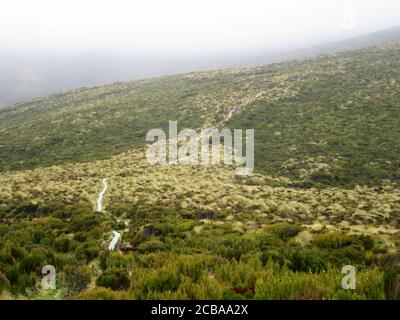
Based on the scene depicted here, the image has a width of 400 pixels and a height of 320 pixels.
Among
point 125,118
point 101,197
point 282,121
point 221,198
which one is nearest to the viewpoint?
point 221,198

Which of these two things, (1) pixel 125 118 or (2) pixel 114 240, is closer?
(2) pixel 114 240

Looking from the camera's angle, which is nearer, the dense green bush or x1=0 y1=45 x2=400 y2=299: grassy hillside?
x1=0 y1=45 x2=400 y2=299: grassy hillside

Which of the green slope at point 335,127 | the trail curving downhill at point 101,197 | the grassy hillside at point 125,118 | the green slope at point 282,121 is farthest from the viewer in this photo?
the grassy hillside at point 125,118

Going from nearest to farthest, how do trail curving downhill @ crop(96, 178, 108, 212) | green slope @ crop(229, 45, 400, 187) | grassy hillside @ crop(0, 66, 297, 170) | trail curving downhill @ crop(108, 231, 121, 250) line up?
trail curving downhill @ crop(108, 231, 121, 250) < trail curving downhill @ crop(96, 178, 108, 212) < green slope @ crop(229, 45, 400, 187) < grassy hillside @ crop(0, 66, 297, 170)

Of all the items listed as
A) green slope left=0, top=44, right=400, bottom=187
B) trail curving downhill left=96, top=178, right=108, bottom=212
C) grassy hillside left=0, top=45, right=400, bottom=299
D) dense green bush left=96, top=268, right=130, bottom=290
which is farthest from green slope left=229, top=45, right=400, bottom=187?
dense green bush left=96, top=268, right=130, bottom=290

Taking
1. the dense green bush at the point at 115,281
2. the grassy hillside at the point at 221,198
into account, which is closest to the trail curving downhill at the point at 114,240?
the grassy hillside at the point at 221,198

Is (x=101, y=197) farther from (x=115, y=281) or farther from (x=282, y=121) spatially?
(x=282, y=121)

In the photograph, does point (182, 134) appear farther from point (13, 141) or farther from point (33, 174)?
point (13, 141)

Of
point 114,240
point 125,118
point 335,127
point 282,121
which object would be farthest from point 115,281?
point 125,118

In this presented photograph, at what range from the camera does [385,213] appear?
2116cm

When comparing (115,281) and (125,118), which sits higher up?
(125,118)

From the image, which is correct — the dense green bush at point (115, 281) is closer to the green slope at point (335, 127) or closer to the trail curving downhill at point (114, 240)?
the trail curving downhill at point (114, 240)

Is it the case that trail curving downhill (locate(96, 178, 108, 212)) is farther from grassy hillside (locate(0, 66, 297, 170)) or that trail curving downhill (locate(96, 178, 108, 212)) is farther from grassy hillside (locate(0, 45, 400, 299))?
grassy hillside (locate(0, 66, 297, 170))

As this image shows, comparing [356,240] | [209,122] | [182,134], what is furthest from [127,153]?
[356,240]
